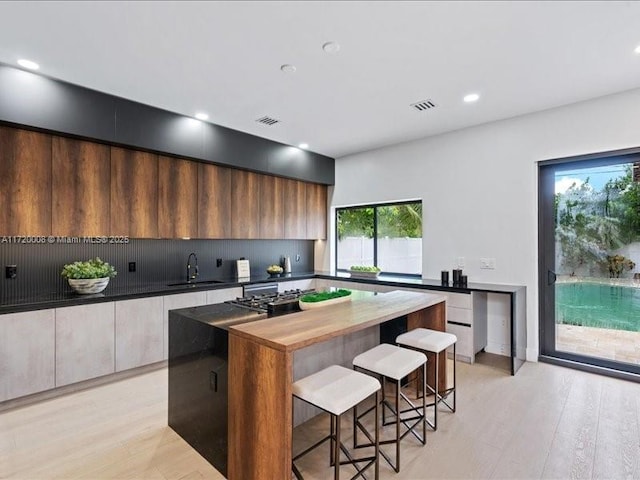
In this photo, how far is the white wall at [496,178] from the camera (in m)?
3.35

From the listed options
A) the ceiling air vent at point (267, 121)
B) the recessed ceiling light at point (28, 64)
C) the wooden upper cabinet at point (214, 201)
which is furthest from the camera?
the wooden upper cabinet at point (214, 201)

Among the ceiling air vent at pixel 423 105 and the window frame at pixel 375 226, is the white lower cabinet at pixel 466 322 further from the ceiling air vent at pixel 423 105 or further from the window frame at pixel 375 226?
the ceiling air vent at pixel 423 105

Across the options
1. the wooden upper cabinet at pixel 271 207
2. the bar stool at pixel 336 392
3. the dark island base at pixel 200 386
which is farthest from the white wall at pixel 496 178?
the dark island base at pixel 200 386

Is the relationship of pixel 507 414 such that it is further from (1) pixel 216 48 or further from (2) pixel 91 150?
(2) pixel 91 150

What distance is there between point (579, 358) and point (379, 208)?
10.3ft

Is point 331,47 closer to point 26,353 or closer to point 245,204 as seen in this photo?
point 245,204

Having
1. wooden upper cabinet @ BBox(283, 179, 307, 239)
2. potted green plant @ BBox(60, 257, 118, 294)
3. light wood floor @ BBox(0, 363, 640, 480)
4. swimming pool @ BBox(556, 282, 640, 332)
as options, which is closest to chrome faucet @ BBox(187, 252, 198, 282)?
potted green plant @ BBox(60, 257, 118, 294)

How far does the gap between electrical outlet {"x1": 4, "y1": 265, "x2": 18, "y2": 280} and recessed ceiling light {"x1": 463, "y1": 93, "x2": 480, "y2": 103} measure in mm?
4568

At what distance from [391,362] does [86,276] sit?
113 inches

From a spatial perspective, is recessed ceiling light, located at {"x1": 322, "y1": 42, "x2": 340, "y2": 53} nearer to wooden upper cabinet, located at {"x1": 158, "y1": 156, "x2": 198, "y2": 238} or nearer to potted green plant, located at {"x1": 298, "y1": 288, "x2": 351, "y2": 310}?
potted green plant, located at {"x1": 298, "y1": 288, "x2": 351, "y2": 310}

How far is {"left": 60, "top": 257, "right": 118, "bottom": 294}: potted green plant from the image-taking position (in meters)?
3.10

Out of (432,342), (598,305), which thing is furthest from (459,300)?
(432,342)

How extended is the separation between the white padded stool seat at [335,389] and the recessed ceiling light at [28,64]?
3.17m

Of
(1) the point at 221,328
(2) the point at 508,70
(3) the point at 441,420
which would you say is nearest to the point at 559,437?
(3) the point at 441,420
